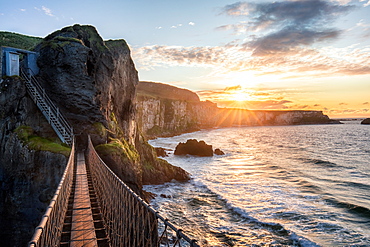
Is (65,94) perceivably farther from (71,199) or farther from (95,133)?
(71,199)

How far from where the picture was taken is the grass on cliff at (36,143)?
13214 mm

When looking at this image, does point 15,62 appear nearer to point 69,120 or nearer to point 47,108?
point 47,108

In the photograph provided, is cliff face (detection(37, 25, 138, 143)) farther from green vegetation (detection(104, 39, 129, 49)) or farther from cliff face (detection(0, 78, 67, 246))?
green vegetation (detection(104, 39, 129, 49))

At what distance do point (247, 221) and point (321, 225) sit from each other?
16.1 feet

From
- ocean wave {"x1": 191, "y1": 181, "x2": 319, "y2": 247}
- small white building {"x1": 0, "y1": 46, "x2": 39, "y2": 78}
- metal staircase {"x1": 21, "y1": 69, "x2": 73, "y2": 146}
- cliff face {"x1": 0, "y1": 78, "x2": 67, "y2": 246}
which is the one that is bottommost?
ocean wave {"x1": 191, "y1": 181, "x2": 319, "y2": 247}

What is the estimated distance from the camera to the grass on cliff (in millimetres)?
13214

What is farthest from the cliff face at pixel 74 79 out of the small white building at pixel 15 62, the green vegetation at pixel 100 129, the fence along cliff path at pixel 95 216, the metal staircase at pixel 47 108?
the fence along cliff path at pixel 95 216

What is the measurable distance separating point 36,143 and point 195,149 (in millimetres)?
38618

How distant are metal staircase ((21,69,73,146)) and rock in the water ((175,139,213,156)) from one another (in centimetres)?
3421

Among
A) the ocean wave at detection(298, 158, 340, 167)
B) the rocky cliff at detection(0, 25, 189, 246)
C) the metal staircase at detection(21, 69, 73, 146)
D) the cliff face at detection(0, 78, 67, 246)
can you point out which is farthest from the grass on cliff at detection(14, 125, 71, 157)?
the ocean wave at detection(298, 158, 340, 167)

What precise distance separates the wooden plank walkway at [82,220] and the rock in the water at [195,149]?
132 ft

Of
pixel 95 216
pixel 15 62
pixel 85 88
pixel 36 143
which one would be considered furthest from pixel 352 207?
pixel 15 62

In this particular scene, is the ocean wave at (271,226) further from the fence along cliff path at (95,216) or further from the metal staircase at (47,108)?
the metal staircase at (47,108)

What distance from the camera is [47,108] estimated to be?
55.7ft
